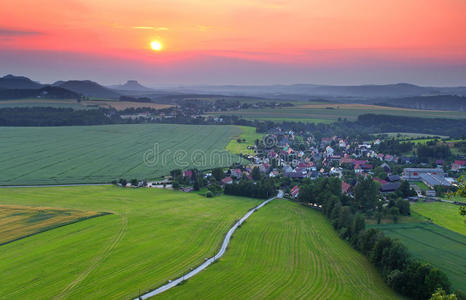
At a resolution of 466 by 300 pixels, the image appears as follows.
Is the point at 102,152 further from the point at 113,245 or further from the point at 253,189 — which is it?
the point at 113,245

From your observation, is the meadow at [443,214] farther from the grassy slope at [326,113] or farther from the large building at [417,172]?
the grassy slope at [326,113]

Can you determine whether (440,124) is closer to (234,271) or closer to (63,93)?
Answer: (234,271)

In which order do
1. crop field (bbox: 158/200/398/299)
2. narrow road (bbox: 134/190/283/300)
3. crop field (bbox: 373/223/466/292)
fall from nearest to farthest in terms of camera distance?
narrow road (bbox: 134/190/283/300), crop field (bbox: 158/200/398/299), crop field (bbox: 373/223/466/292)

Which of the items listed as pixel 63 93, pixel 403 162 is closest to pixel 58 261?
pixel 403 162

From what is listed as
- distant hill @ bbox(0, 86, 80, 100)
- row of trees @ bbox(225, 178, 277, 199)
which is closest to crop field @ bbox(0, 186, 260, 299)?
row of trees @ bbox(225, 178, 277, 199)

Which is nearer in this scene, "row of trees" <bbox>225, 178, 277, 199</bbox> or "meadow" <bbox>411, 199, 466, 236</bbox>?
"meadow" <bbox>411, 199, 466, 236</bbox>

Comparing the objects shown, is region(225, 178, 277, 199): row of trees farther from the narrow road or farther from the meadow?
the meadow

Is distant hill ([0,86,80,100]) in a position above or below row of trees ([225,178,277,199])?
above
